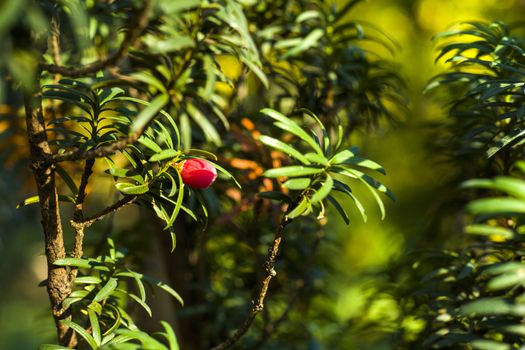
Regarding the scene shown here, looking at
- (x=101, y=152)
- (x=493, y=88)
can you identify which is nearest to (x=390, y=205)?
(x=493, y=88)

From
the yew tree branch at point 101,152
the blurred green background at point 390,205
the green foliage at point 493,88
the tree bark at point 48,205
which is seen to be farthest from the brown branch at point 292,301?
the yew tree branch at point 101,152

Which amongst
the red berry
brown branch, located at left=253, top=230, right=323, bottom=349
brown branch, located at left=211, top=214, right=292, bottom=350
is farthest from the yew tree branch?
brown branch, located at left=253, top=230, right=323, bottom=349

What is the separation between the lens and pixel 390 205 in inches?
98.6

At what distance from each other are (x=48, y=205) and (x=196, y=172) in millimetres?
179

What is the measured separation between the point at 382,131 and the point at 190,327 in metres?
0.62

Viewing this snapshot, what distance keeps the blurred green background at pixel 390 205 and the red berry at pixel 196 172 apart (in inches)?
23.5

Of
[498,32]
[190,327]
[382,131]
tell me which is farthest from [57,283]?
[382,131]

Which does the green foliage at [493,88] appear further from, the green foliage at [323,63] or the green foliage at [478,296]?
the green foliage at [323,63]

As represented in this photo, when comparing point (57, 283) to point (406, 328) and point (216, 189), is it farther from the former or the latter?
point (406, 328)

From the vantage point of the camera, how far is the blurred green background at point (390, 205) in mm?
1286

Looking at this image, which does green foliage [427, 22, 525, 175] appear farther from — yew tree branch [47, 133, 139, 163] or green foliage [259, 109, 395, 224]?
yew tree branch [47, 133, 139, 163]

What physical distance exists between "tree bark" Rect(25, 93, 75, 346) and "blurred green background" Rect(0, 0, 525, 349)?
0.54 metres

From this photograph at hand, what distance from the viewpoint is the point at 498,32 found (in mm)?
893

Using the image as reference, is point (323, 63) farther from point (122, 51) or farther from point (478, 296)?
point (122, 51)
